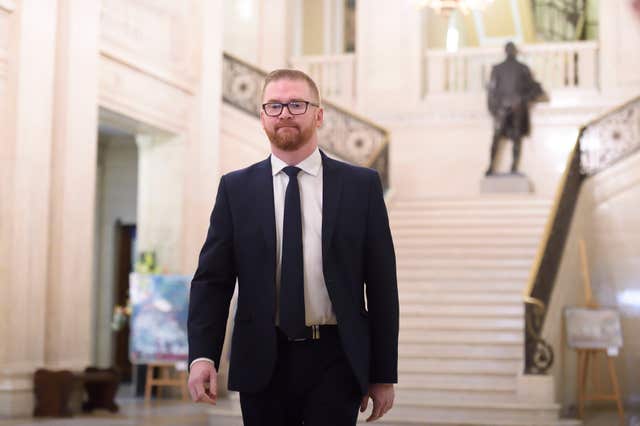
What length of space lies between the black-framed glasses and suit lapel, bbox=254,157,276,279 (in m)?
0.24

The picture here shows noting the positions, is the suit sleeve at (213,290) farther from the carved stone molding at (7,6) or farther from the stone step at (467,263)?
the stone step at (467,263)

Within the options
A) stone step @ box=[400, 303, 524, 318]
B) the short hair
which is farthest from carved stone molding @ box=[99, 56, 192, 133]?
the short hair

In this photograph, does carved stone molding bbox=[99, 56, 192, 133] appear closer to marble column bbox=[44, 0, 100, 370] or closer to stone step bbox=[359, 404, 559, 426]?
marble column bbox=[44, 0, 100, 370]

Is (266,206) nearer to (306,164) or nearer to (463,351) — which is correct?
(306,164)

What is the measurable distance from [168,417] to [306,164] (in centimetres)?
862

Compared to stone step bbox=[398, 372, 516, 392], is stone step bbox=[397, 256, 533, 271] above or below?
above

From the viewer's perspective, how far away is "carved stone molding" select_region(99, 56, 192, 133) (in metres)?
12.8

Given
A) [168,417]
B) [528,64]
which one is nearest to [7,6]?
[168,417]

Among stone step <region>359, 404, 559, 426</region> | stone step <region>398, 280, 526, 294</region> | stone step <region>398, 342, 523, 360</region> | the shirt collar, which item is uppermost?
the shirt collar

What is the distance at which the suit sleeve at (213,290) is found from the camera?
3109mm

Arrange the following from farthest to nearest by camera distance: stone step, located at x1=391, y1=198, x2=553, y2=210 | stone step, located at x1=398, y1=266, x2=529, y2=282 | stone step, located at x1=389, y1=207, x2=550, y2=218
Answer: stone step, located at x1=391, y1=198, x2=553, y2=210, stone step, located at x1=389, y1=207, x2=550, y2=218, stone step, located at x1=398, y1=266, x2=529, y2=282

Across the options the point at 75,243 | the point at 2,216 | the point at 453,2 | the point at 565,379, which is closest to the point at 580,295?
the point at 565,379

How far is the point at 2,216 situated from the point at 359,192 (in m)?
8.24

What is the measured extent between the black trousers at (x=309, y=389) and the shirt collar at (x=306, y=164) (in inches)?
19.6
